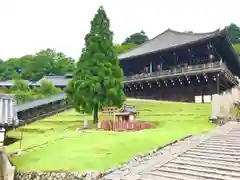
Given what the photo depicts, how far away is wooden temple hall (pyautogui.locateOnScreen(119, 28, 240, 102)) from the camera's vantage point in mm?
30594

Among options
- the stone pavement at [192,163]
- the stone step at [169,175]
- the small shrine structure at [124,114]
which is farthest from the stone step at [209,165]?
the small shrine structure at [124,114]

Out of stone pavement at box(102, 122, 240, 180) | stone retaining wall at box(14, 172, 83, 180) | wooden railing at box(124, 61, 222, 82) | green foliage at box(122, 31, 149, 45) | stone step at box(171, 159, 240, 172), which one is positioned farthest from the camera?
green foliage at box(122, 31, 149, 45)

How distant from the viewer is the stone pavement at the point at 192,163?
26.7 ft

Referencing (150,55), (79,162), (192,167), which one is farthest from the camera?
(150,55)

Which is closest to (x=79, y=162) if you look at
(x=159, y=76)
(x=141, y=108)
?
(x=141, y=108)

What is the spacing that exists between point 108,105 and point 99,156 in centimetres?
910

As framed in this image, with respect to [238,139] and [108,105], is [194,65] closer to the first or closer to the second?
[108,105]

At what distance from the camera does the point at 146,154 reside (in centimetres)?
1035

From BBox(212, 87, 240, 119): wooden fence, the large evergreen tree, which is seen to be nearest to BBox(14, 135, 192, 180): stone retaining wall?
the large evergreen tree

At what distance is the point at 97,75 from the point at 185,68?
15188 millimetres

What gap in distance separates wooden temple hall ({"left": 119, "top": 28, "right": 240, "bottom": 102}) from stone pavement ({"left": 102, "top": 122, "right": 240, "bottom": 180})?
19.5 metres

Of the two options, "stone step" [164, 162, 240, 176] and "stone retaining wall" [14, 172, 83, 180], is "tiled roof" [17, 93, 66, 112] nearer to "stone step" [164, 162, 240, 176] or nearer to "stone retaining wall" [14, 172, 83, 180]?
"stone retaining wall" [14, 172, 83, 180]

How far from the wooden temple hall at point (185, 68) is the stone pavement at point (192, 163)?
19496mm

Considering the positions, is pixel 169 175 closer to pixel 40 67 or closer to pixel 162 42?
pixel 162 42
